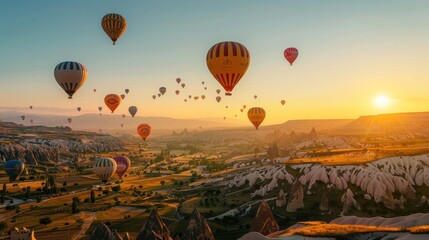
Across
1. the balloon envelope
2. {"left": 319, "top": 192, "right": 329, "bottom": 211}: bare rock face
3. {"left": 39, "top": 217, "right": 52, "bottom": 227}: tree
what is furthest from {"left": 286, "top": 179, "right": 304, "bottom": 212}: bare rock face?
the balloon envelope

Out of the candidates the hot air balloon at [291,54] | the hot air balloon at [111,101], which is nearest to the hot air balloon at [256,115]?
the hot air balloon at [291,54]

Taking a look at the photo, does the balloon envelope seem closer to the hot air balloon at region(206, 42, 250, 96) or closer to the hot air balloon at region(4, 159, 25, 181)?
the hot air balloon at region(4, 159, 25, 181)

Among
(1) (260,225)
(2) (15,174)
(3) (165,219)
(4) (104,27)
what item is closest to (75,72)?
(4) (104,27)

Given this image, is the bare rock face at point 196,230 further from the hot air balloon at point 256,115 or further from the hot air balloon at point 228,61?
the hot air balloon at point 256,115

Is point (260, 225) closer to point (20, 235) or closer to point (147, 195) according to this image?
point (20, 235)

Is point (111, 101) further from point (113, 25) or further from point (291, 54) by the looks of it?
point (291, 54)

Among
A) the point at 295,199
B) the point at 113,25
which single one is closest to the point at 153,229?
the point at 295,199
